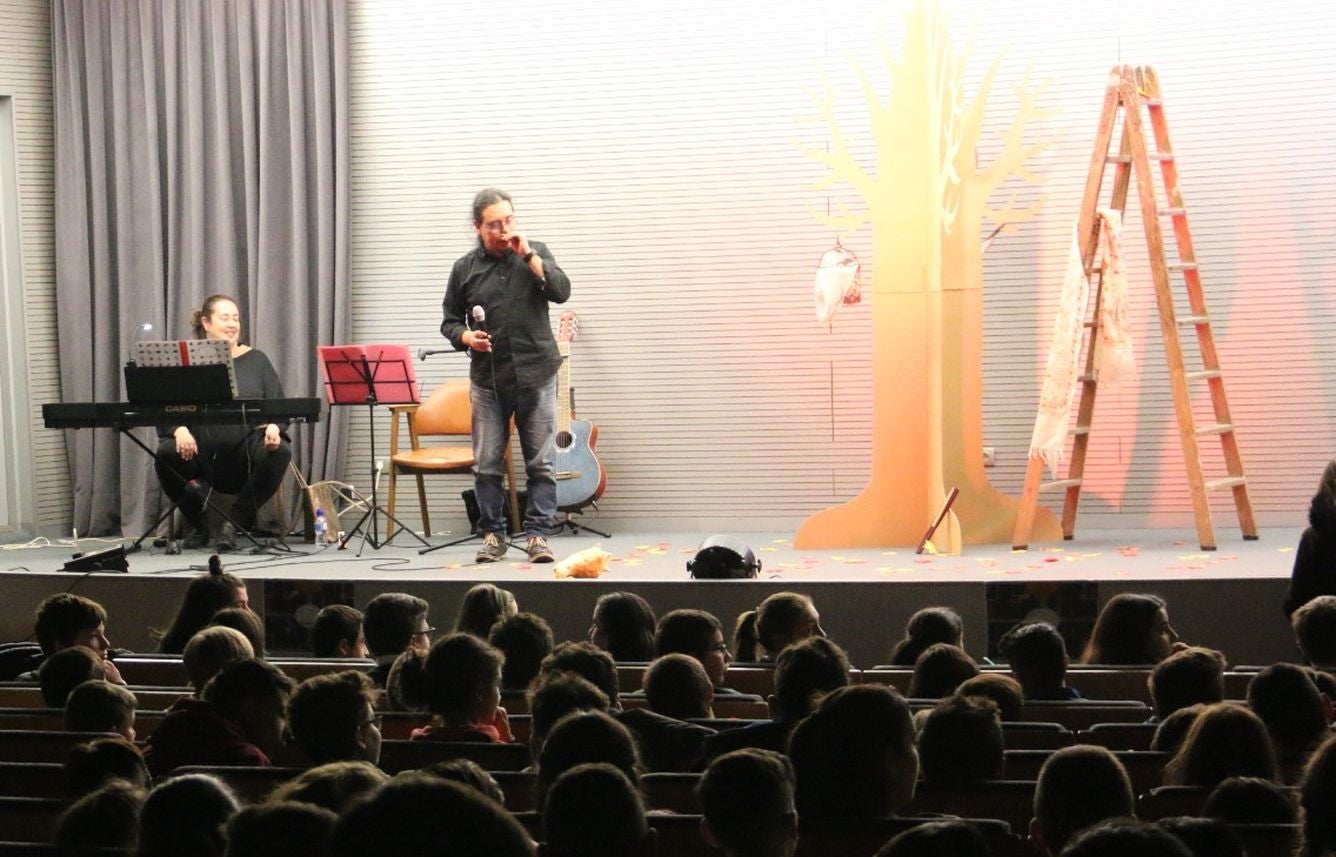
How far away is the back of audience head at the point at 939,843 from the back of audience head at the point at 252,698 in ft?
5.32

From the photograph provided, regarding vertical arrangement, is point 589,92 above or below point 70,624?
above

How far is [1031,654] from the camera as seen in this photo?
371 cm

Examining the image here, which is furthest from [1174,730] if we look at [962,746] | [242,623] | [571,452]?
[571,452]

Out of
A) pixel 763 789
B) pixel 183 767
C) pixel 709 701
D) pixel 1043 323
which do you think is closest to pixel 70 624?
pixel 183 767

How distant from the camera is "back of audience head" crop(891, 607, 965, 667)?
423 centimetres

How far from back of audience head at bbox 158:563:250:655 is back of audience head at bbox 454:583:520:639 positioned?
753mm

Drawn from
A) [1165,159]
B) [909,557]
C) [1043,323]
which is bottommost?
[909,557]

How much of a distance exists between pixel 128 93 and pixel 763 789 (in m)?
7.66

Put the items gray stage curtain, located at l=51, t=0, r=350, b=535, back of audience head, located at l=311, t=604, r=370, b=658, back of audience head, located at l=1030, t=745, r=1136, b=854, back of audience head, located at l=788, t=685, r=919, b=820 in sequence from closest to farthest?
back of audience head, located at l=1030, t=745, r=1136, b=854, back of audience head, located at l=788, t=685, r=919, b=820, back of audience head, located at l=311, t=604, r=370, b=658, gray stage curtain, located at l=51, t=0, r=350, b=535

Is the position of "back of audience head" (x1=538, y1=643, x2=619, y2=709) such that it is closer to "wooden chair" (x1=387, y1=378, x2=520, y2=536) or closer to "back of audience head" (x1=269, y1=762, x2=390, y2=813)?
"back of audience head" (x1=269, y1=762, x2=390, y2=813)

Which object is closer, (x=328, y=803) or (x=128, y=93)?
(x=328, y=803)

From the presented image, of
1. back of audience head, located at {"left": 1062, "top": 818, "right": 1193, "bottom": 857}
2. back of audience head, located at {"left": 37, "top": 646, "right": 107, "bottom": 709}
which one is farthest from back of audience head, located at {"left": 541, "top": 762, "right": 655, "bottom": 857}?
back of audience head, located at {"left": 37, "top": 646, "right": 107, "bottom": 709}

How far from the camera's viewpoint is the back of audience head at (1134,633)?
429 cm

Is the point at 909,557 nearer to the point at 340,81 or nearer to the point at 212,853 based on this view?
the point at 340,81
